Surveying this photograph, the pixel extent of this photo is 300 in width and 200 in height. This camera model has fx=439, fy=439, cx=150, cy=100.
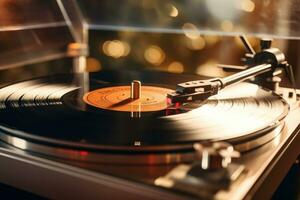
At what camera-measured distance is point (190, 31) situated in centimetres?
136

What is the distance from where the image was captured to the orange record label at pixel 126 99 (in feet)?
2.79

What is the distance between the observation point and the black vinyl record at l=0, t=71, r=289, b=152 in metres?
0.63

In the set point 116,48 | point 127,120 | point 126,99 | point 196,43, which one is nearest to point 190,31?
point 196,43

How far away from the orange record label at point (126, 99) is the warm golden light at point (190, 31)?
385 millimetres

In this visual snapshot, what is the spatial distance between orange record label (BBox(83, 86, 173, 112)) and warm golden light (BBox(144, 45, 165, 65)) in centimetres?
42

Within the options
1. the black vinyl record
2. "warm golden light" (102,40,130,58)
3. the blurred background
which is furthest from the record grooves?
"warm golden light" (102,40,130,58)

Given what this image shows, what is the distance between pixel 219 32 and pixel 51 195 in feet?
2.75

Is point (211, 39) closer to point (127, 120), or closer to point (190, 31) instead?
point (190, 31)

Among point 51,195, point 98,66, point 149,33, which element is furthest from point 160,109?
point 98,66

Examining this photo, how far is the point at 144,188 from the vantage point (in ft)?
1.77

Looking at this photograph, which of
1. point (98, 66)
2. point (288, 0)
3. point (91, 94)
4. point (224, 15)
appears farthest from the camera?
point (98, 66)

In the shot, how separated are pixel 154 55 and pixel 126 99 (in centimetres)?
55

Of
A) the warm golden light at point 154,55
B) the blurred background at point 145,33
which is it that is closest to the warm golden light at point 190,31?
the blurred background at point 145,33

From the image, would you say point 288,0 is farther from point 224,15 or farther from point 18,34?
point 18,34
